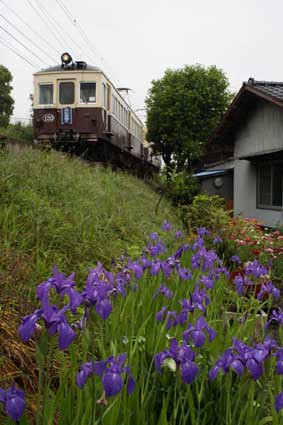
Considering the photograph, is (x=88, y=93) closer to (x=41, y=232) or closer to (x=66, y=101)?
(x=66, y=101)

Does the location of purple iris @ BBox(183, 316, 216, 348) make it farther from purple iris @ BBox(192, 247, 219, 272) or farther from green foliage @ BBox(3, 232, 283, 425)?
purple iris @ BBox(192, 247, 219, 272)

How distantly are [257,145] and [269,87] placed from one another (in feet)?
5.02

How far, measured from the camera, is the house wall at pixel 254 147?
10.1m

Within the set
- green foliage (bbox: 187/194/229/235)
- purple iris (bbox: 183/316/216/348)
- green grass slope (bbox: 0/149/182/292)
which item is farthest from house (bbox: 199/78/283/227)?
purple iris (bbox: 183/316/216/348)

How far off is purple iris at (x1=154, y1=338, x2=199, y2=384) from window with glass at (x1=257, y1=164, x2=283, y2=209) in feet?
30.4

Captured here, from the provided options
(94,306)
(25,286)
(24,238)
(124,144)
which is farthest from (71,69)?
(94,306)

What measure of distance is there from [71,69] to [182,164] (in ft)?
41.9

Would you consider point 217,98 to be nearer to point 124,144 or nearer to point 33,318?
point 124,144

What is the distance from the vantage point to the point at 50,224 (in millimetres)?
3871

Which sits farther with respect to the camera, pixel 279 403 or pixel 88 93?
pixel 88 93

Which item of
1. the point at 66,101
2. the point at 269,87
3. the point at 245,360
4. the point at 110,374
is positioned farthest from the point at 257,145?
the point at 110,374

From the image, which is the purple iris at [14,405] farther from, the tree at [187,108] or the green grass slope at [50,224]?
the tree at [187,108]

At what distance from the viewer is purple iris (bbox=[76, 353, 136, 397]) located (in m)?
1.07

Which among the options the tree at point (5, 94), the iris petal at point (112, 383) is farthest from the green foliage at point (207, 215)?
the tree at point (5, 94)
